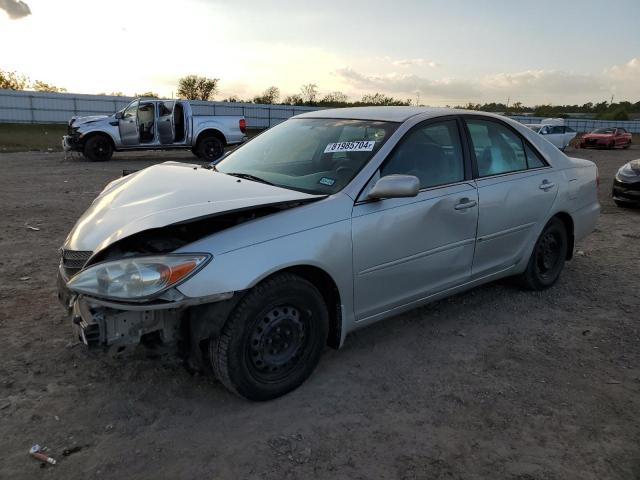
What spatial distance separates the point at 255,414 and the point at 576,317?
2.86 meters

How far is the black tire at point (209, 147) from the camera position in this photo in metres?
16.1

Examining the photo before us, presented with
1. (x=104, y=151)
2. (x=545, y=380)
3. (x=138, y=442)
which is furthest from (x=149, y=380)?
(x=104, y=151)

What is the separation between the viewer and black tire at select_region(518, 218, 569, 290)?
4.58 m

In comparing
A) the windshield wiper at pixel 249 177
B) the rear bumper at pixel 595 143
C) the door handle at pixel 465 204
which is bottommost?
the door handle at pixel 465 204

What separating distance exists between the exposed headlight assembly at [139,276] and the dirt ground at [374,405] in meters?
0.37

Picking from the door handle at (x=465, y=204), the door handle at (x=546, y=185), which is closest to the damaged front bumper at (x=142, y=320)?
the door handle at (x=465, y=204)

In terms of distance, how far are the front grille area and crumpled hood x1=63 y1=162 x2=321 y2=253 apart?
29 millimetres

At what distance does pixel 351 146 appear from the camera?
3.54 metres

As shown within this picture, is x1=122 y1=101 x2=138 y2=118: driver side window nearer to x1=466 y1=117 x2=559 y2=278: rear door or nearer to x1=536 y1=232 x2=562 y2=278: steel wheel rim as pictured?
x1=466 y1=117 x2=559 y2=278: rear door

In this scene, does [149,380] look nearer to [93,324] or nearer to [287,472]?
[93,324]

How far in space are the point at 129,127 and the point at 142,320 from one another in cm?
1382

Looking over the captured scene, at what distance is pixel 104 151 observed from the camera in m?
15.1

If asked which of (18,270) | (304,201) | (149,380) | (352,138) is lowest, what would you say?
(149,380)

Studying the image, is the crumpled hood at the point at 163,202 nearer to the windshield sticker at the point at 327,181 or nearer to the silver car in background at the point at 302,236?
the silver car in background at the point at 302,236
